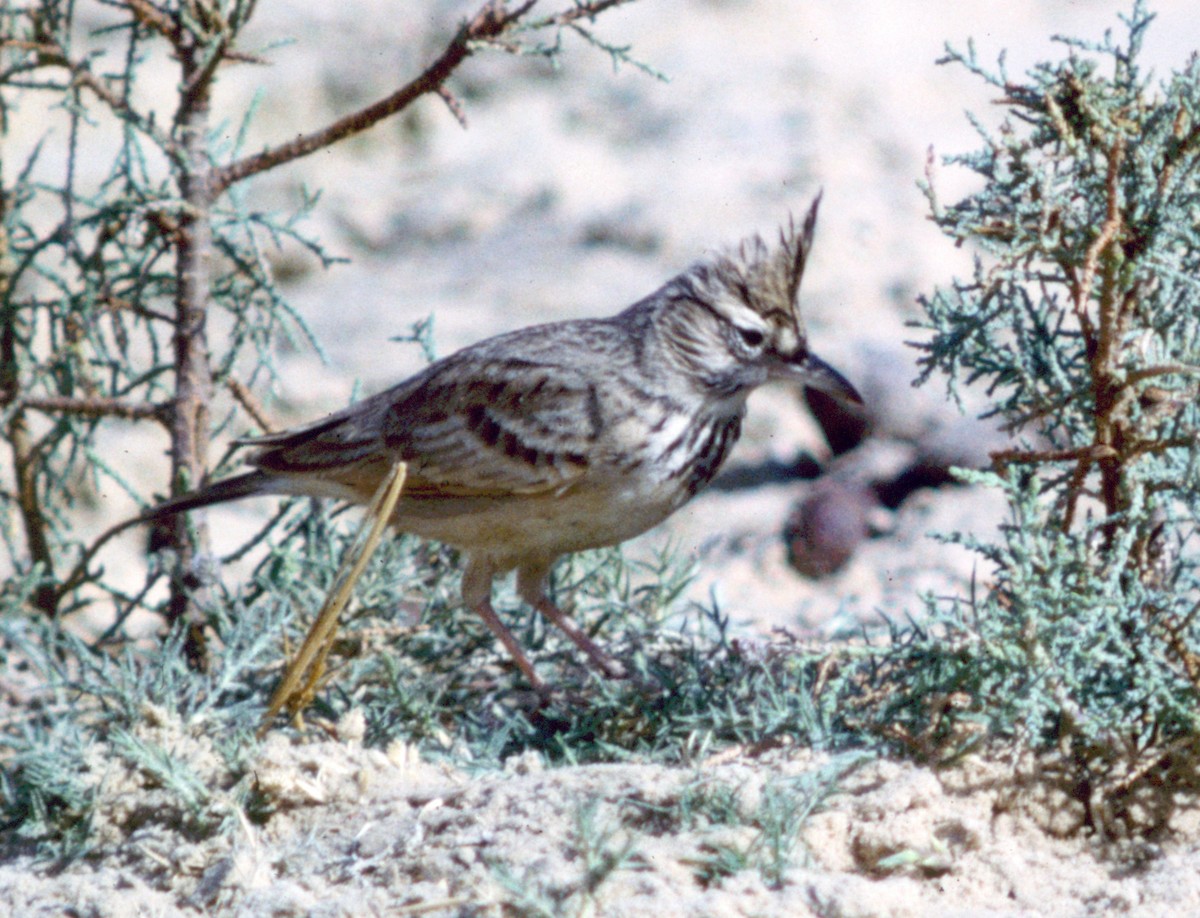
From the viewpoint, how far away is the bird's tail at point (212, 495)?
4.41 metres

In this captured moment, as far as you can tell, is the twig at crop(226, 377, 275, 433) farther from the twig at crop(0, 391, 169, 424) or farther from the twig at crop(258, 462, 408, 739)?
the twig at crop(258, 462, 408, 739)

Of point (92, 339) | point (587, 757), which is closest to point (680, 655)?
point (587, 757)

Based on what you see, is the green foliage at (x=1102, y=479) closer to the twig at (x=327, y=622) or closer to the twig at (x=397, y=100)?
the twig at (x=327, y=622)

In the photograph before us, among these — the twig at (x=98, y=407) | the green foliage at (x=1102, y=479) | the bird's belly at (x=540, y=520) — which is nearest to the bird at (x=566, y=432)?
the bird's belly at (x=540, y=520)

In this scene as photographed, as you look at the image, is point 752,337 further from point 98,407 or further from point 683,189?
point 683,189

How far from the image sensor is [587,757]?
3.75 m

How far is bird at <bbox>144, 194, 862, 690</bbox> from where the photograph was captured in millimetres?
4238

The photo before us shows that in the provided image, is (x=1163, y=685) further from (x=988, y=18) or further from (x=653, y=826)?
(x=988, y=18)

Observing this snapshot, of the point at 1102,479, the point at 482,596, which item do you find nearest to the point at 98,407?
the point at 482,596

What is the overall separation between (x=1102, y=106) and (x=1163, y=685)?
1174 mm

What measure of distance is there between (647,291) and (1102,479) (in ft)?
16.5

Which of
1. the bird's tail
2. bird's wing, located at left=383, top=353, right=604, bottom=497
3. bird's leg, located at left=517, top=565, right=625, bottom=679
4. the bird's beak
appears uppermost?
the bird's beak

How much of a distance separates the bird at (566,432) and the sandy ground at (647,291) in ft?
1.06

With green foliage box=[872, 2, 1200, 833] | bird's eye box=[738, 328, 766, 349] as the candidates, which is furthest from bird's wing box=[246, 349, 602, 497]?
green foliage box=[872, 2, 1200, 833]
